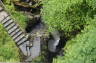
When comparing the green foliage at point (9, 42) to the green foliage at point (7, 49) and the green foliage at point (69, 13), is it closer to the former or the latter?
A: the green foliage at point (7, 49)

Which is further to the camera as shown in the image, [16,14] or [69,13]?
[16,14]

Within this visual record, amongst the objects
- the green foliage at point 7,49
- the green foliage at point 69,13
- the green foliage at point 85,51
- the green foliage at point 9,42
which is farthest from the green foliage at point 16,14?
the green foliage at point 85,51

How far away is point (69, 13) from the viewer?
13.2 metres

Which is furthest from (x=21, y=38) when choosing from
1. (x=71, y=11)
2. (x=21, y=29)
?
(x=71, y=11)

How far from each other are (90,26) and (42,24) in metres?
3.35

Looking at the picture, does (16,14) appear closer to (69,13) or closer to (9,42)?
(9,42)

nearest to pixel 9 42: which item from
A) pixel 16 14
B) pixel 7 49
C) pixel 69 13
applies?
pixel 7 49

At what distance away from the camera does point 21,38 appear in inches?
569

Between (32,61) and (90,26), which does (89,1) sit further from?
(32,61)

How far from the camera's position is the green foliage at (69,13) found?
13016 millimetres

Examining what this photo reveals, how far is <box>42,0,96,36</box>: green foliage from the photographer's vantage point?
13016 mm

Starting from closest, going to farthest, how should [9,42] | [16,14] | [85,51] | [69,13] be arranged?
[85,51]
[69,13]
[9,42]
[16,14]

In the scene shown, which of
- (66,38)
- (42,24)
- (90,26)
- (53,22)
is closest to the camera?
(90,26)

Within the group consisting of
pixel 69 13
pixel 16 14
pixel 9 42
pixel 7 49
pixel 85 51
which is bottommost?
pixel 7 49
